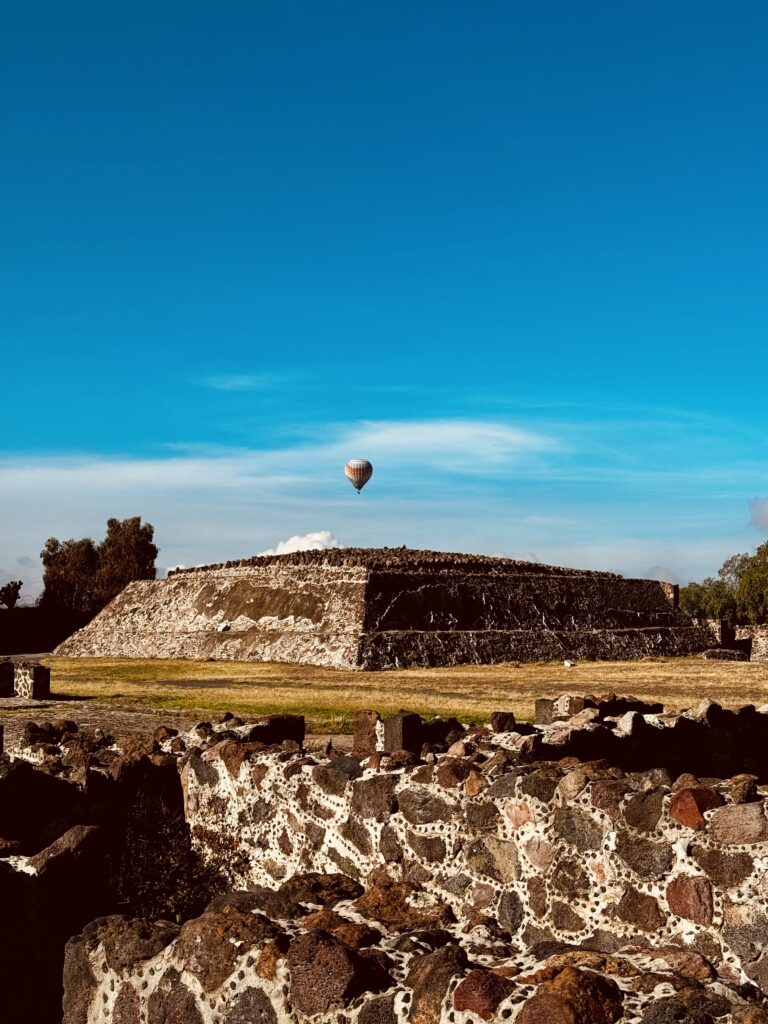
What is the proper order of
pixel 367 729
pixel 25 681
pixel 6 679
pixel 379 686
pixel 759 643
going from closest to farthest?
pixel 367 729, pixel 25 681, pixel 6 679, pixel 379 686, pixel 759 643

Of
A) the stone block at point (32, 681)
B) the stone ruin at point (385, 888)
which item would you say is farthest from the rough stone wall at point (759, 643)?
the stone ruin at point (385, 888)

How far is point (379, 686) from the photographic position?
4134cm

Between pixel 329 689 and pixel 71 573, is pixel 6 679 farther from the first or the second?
pixel 71 573

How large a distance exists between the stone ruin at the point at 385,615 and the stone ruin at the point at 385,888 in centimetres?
4392

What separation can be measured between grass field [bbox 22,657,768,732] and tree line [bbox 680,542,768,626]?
41.3 metres

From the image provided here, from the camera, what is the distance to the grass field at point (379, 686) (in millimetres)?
30438

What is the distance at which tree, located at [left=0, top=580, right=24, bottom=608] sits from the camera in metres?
93.2

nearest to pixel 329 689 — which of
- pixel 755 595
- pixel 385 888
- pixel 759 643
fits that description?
pixel 385 888

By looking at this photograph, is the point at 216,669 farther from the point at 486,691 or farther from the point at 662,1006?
the point at 662,1006

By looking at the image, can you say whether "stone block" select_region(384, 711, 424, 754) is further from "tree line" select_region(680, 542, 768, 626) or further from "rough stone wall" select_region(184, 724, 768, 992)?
"tree line" select_region(680, 542, 768, 626)

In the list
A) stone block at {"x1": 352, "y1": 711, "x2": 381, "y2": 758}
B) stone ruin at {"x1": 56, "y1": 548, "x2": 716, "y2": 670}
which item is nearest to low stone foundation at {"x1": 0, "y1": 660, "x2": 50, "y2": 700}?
stone block at {"x1": 352, "y1": 711, "x2": 381, "y2": 758}

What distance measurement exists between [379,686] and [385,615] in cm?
1909

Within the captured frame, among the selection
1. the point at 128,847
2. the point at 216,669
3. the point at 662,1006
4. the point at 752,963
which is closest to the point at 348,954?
the point at 662,1006

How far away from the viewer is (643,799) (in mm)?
6801
